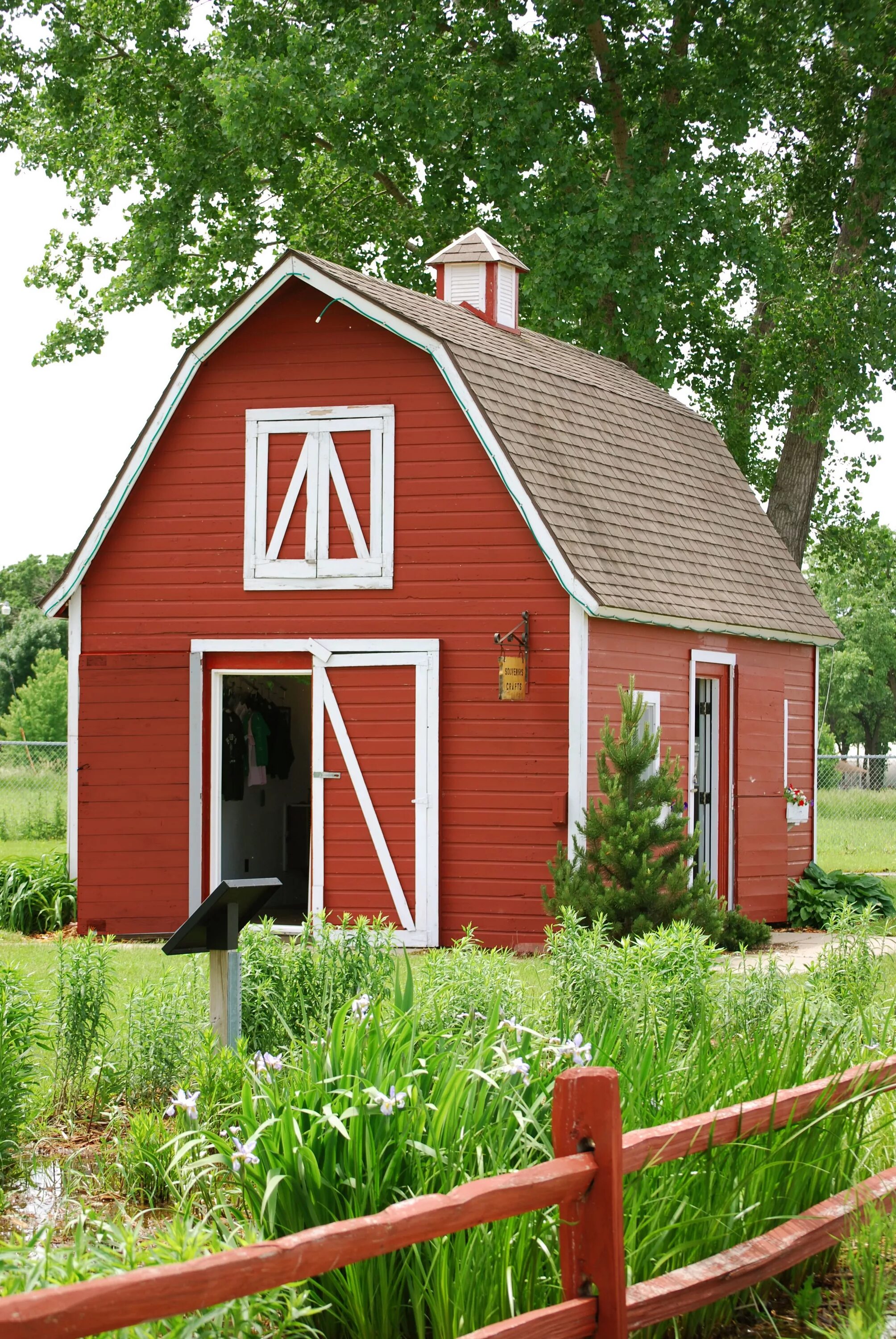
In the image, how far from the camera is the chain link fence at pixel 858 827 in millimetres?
22812

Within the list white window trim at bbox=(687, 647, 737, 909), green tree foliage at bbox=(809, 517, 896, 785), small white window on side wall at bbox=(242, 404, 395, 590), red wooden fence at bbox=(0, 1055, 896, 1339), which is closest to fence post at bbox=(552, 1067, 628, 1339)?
red wooden fence at bbox=(0, 1055, 896, 1339)

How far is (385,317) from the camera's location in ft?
45.5

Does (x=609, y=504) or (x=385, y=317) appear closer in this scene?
(x=385, y=317)

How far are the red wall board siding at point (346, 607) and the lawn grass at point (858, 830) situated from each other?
769 centimetres

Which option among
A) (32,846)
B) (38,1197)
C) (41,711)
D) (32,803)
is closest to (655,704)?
(38,1197)

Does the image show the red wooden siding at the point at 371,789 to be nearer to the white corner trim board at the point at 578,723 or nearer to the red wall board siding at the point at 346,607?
the red wall board siding at the point at 346,607

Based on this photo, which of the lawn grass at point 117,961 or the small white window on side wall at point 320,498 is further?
the small white window on side wall at point 320,498

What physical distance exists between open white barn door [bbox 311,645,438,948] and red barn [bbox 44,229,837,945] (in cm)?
2

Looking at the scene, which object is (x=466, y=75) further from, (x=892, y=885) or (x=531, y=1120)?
(x=531, y=1120)

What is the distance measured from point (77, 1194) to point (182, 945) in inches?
37.8

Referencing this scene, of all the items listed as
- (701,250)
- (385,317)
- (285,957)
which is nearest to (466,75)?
(701,250)

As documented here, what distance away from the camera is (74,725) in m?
14.6

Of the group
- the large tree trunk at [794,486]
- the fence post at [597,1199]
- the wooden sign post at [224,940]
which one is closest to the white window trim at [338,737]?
the wooden sign post at [224,940]

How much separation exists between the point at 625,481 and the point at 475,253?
358 cm
